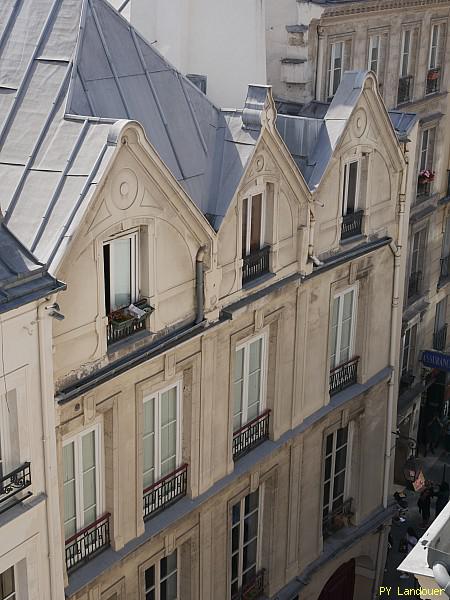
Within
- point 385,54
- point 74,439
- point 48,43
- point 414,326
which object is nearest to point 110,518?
point 74,439

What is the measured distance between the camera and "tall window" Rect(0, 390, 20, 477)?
16.5 meters

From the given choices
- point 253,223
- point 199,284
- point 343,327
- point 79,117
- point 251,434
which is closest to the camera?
point 79,117

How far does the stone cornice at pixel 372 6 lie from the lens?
2928 centimetres

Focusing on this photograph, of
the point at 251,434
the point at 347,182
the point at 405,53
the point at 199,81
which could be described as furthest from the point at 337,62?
the point at 251,434

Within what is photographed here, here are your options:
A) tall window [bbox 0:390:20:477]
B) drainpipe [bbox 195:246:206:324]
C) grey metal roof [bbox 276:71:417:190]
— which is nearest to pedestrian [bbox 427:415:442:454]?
grey metal roof [bbox 276:71:417:190]

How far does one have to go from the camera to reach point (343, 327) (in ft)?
90.6

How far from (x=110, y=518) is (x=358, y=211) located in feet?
34.3

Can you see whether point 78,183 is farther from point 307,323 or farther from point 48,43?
point 307,323

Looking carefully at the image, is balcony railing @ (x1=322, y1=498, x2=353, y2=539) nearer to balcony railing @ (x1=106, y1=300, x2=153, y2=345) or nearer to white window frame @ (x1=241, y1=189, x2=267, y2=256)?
white window frame @ (x1=241, y1=189, x2=267, y2=256)

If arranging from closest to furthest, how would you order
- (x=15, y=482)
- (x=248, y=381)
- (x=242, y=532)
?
(x=15, y=482), (x=248, y=381), (x=242, y=532)

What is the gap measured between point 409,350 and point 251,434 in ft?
54.8

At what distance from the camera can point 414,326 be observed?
39625 mm

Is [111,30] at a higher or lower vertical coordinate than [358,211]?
higher

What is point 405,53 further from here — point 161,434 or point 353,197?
point 161,434
